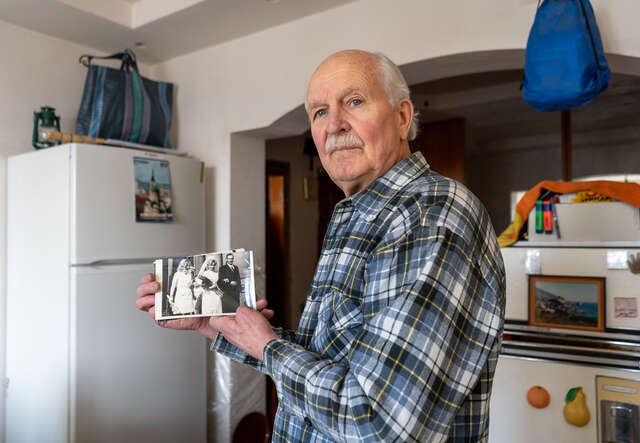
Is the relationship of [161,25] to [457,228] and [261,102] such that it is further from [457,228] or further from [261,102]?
[457,228]

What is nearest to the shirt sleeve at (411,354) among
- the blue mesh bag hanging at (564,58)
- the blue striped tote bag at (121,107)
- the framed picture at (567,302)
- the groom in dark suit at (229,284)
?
the groom in dark suit at (229,284)

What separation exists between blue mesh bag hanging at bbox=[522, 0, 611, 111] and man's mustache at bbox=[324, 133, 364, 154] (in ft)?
3.35

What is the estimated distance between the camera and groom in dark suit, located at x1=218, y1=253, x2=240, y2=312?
0.93m

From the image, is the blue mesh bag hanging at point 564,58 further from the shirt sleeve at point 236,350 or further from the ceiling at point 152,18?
the shirt sleeve at point 236,350

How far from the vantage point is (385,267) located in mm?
721

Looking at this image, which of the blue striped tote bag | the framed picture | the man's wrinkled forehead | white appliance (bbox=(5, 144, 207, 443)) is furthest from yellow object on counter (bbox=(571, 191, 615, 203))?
the blue striped tote bag

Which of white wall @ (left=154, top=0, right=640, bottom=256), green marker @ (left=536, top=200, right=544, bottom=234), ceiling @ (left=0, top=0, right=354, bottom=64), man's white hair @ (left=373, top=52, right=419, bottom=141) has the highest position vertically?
ceiling @ (left=0, top=0, right=354, bottom=64)

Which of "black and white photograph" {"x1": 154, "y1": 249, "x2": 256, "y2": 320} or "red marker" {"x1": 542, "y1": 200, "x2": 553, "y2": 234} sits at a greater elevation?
"red marker" {"x1": 542, "y1": 200, "x2": 553, "y2": 234}

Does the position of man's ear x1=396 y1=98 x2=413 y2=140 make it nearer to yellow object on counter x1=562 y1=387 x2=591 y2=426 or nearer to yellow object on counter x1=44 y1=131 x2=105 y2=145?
yellow object on counter x1=562 y1=387 x2=591 y2=426

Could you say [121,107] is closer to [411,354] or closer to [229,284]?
[229,284]

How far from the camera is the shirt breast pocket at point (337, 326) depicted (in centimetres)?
77

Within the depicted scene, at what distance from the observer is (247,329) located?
2.75 ft

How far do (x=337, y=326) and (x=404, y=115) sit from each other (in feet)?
1.33

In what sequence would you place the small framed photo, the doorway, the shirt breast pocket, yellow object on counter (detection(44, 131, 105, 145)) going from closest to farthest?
the shirt breast pocket, the small framed photo, yellow object on counter (detection(44, 131, 105, 145)), the doorway
